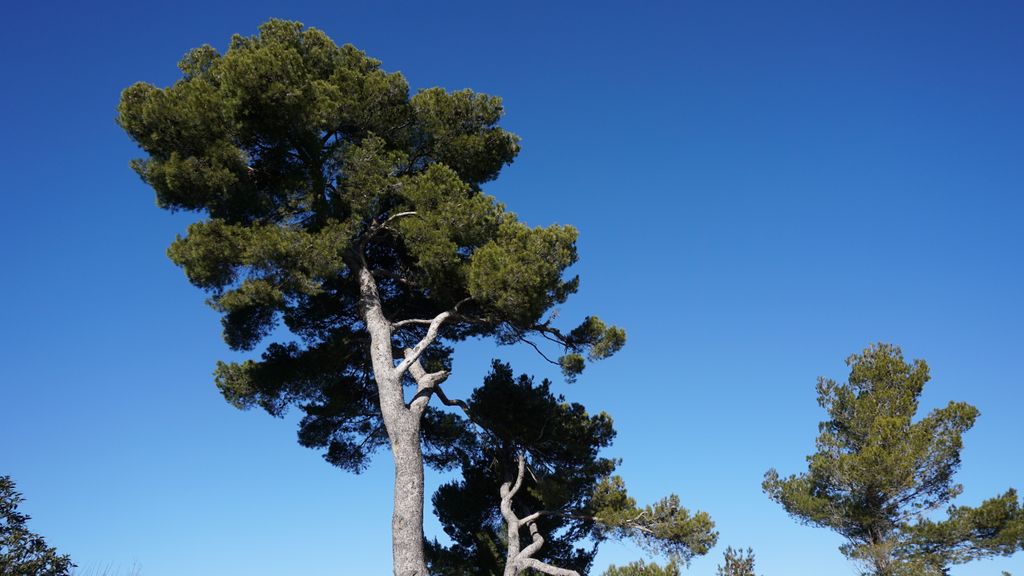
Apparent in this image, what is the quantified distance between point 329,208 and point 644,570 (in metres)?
8.60

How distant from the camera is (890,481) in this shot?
1909 cm

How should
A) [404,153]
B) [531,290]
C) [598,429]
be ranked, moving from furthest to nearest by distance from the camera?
[598,429]
[404,153]
[531,290]

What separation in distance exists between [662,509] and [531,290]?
191 inches

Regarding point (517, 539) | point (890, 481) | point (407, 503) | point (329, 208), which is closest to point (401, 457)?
point (407, 503)

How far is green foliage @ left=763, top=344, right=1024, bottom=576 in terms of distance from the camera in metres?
18.7

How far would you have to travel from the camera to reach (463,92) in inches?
589

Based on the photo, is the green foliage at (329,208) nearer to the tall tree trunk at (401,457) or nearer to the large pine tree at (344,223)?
the large pine tree at (344,223)

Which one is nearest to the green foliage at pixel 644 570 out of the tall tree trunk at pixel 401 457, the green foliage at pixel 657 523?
the green foliage at pixel 657 523

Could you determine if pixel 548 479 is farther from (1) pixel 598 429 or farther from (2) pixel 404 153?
(2) pixel 404 153

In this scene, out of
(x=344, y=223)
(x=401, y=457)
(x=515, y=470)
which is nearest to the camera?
(x=401, y=457)

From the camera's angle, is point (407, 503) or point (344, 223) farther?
point (344, 223)

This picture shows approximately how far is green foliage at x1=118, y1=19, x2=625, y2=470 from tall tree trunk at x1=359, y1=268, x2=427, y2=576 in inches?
56.6

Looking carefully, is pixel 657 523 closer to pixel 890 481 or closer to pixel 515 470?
pixel 515 470

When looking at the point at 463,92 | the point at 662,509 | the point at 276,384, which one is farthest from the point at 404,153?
the point at 662,509
